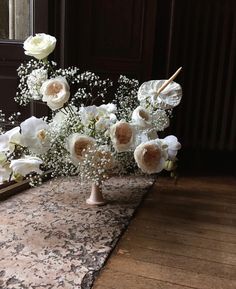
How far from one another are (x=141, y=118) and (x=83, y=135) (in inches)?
8.5

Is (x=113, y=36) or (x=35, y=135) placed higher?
(x=113, y=36)

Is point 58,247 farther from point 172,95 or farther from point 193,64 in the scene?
point 193,64

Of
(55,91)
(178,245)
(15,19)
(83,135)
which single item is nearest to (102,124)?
(83,135)

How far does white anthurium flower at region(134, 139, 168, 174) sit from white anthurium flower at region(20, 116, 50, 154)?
31 centimetres

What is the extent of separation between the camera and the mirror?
223cm

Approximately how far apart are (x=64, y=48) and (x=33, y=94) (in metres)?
0.85

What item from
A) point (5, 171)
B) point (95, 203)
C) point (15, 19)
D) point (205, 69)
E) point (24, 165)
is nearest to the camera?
point (24, 165)

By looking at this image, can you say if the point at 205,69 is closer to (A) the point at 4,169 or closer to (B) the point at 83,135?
(B) the point at 83,135

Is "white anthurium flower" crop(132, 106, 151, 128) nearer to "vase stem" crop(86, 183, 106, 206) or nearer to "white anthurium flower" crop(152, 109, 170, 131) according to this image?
"white anthurium flower" crop(152, 109, 170, 131)

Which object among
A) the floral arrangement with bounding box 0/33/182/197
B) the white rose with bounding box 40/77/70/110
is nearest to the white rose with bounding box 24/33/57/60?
the floral arrangement with bounding box 0/33/182/197

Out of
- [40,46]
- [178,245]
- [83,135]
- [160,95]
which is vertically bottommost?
[178,245]

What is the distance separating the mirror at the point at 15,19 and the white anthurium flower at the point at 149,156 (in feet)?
4.10

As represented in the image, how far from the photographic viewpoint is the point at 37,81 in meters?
1.46

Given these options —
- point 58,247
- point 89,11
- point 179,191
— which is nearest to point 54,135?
point 58,247
